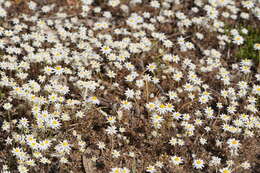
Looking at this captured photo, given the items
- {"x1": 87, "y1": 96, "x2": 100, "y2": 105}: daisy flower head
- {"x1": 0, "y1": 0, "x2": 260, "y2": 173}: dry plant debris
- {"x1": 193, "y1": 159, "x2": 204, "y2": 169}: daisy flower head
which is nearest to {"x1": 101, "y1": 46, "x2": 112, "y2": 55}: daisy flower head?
{"x1": 0, "y1": 0, "x2": 260, "y2": 173}: dry plant debris

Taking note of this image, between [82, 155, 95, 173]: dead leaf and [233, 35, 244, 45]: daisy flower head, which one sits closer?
[82, 155, 95, 173]: dead leaf

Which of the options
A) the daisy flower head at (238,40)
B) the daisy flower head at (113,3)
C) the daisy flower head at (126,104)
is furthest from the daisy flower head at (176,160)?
the daisy flower head at (113,3)

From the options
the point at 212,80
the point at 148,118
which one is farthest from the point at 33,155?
the point at 212,80

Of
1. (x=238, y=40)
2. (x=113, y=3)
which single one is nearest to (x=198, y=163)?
(x=238, y=40)

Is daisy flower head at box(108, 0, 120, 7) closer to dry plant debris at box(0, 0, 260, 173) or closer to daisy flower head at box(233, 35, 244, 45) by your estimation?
dry plant debris at box(0, 0, 260, 173)

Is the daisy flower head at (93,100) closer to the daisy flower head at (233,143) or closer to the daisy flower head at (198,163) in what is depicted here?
the daisy flower head at (198,163)

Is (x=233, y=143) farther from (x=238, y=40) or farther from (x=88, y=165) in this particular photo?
(x=238, y=40)
